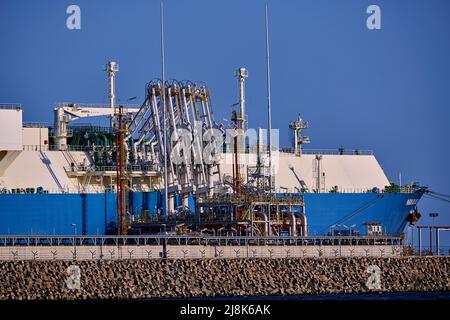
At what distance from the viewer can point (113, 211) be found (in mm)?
106562

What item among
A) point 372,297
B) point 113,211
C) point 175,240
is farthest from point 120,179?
point 372,297

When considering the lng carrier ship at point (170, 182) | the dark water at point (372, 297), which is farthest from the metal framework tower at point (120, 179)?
the dark water at point (372, 297)

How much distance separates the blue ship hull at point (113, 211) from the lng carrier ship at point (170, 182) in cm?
7

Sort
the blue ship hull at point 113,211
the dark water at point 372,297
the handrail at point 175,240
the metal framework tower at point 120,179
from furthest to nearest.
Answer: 1. the blue ship hull at point 113,211
2. the metal framework tower at point 120,179
3. the handrail at point 175,240
4. the dark water at point 372,297

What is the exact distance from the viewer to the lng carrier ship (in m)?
104

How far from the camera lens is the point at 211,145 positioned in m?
110

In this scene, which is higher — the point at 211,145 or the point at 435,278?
the point at 211,145

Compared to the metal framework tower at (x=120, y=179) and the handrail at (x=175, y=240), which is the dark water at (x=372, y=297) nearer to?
the handrail at (x=175, y=240)

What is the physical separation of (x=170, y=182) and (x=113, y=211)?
4.85m

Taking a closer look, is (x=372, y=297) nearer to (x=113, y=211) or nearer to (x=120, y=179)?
(x=120, y=179)

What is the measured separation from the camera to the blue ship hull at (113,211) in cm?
10275
